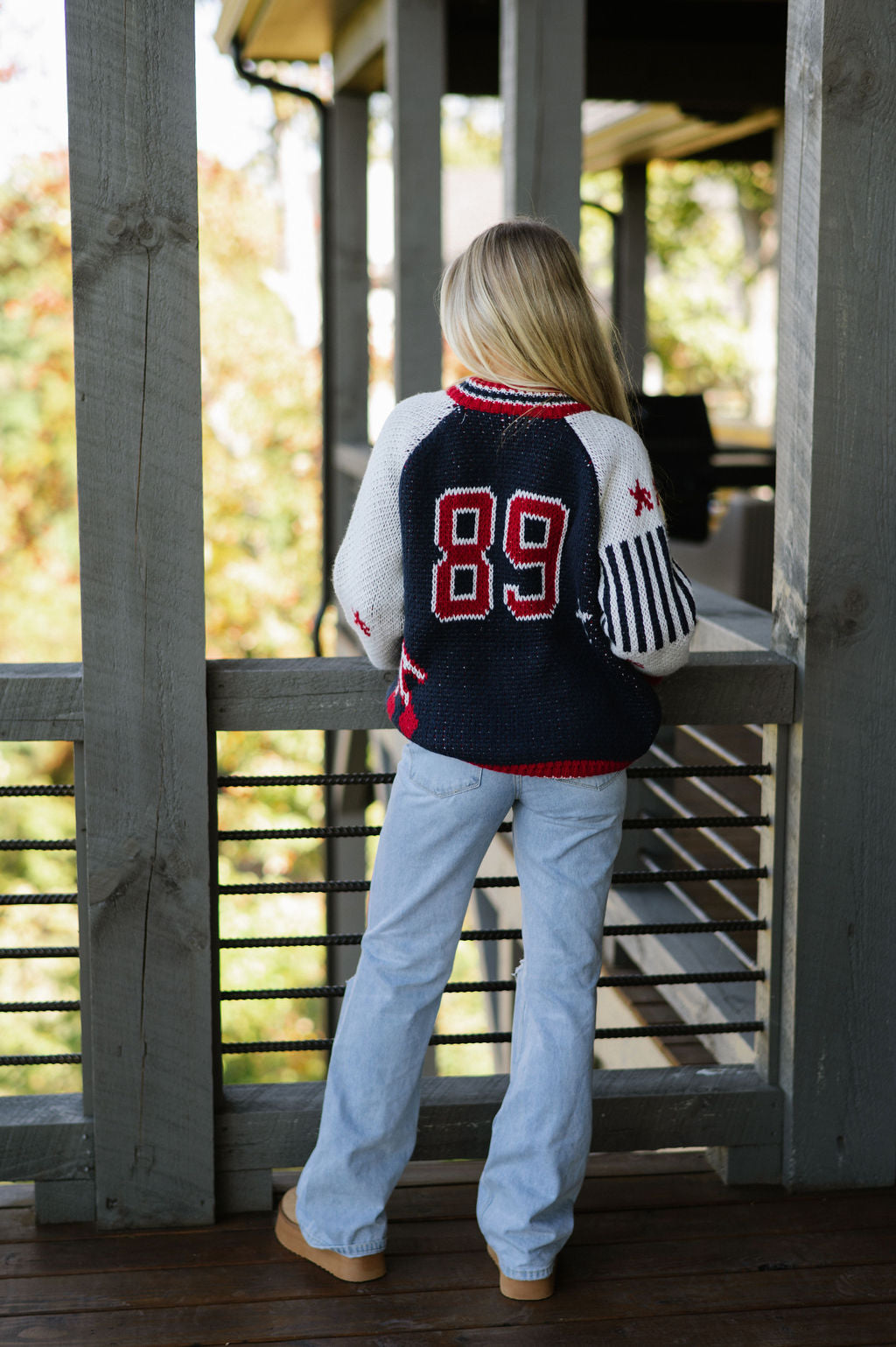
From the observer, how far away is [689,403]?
5.39 metres

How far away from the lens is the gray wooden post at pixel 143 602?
79.2 inches

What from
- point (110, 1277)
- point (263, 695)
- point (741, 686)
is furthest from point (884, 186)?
point (110, 1277)

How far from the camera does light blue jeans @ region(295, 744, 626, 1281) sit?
6.40 ft

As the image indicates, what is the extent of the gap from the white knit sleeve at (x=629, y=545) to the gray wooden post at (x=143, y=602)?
2.06ft

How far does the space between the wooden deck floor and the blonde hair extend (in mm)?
1284

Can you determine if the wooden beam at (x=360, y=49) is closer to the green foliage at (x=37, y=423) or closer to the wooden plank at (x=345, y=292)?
the wooden plank at (x=345, y=292)

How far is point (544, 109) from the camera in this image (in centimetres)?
367

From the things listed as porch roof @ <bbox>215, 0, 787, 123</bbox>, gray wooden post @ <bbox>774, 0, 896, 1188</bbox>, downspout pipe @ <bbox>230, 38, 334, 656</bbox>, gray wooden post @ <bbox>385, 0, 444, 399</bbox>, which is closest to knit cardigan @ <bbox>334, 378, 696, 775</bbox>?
gray wooden post @ <bbox>774, 0, 896, 1188</bbox>

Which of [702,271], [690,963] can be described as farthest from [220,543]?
[690,963]

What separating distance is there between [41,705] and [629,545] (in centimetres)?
94

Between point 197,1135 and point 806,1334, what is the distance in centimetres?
96

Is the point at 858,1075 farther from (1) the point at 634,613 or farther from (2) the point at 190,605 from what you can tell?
(2) the point at 190,605

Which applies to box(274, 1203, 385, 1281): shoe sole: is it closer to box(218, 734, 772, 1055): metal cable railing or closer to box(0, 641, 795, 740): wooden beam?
box(218, 734, 772, 1055): metal cable railing

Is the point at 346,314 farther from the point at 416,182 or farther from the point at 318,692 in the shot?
the point at 318,692
